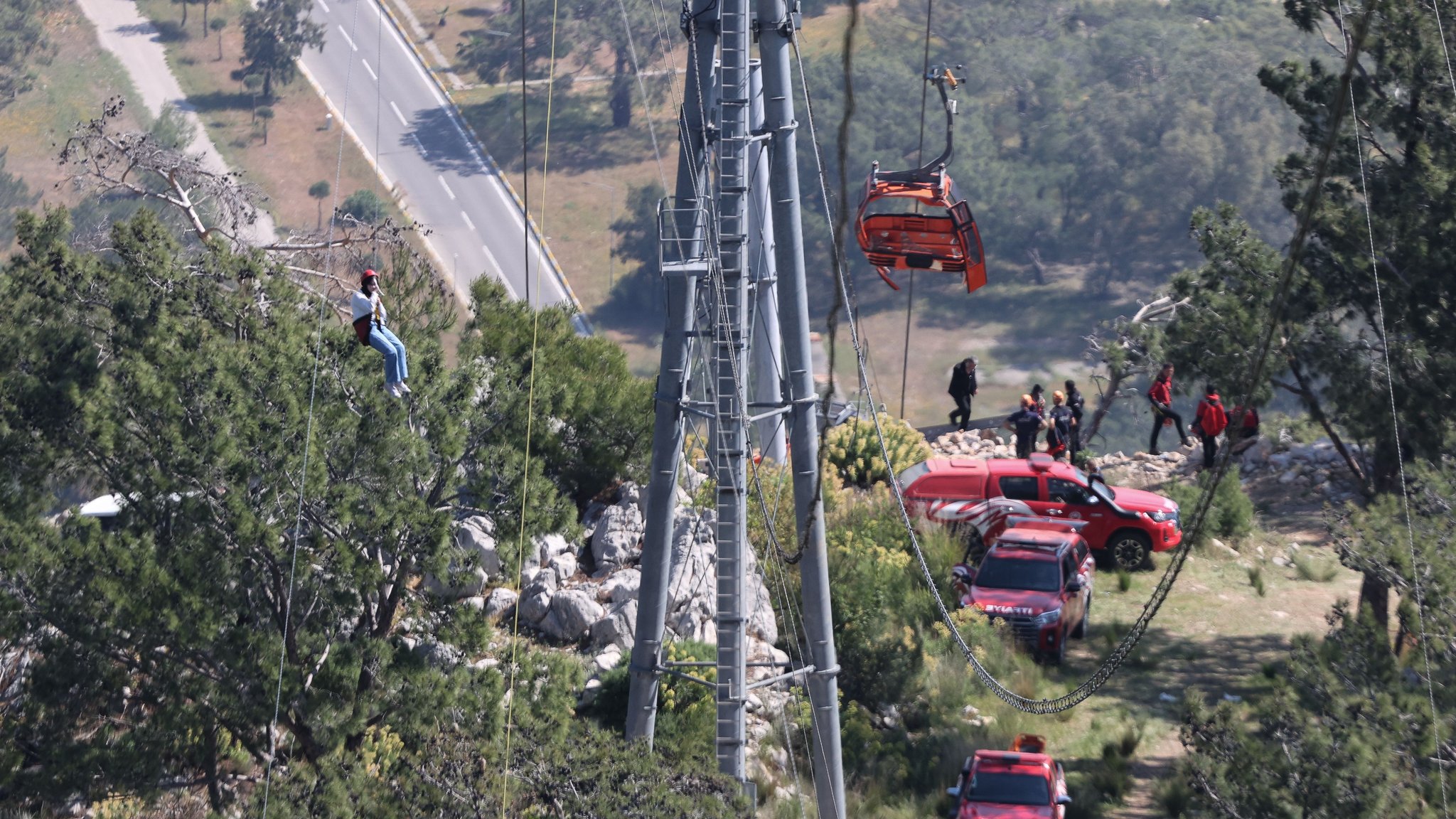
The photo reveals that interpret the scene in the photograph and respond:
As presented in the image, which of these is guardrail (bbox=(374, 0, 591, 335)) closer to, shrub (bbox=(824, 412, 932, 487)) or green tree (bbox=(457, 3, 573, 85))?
green tree (bbox=(457, 3, 573, 85))

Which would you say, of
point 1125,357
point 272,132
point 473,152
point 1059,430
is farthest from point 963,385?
point 272,132

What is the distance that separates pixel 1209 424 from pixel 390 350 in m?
17.3

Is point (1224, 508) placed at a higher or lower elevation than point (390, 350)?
lower

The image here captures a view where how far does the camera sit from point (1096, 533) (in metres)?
24.7

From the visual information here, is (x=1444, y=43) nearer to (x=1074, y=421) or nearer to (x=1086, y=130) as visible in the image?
(x=1074, y=421)

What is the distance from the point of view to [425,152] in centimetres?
8688

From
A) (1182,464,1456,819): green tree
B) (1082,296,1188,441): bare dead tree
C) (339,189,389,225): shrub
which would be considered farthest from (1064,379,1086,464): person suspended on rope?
(339,189,389,225): shrub

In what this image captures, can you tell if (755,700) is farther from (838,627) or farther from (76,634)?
(76,634)

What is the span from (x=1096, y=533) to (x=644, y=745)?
11348 millimetres

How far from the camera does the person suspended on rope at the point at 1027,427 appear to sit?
1067 inches

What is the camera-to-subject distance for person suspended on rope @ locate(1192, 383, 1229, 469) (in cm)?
2694

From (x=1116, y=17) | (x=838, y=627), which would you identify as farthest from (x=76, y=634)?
(x=1116, y=17)

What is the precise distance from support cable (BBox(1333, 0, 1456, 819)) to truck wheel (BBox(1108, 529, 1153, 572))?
4.88m

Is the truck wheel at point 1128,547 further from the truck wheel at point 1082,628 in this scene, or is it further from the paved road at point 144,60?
the paved road at point 144,60
